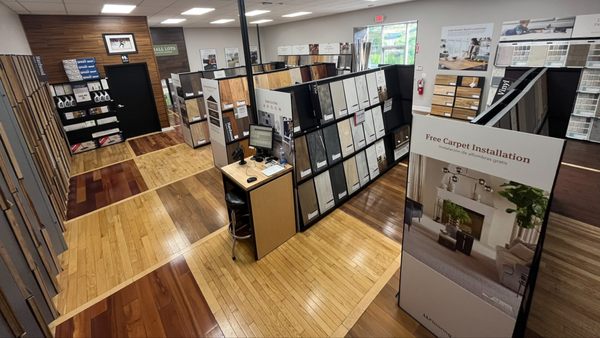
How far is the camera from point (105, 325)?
7.49 feet

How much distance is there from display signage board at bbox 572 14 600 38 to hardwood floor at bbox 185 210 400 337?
16.9 feet

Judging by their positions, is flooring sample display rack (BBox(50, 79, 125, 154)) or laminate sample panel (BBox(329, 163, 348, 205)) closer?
laminate sample panel (BBox(329, 163, 348, 205))

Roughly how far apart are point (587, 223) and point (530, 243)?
2.87 meters

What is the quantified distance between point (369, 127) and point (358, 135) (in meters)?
0.31

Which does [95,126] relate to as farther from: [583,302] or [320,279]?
[583,302]

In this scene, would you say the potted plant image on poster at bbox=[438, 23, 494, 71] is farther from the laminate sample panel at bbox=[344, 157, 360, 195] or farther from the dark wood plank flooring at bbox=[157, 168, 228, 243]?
the dark wood plank flooring at bbox=[157, 168, 228, 243]

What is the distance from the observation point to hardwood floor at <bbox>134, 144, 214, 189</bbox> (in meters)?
4.83

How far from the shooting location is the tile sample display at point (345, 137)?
359cm

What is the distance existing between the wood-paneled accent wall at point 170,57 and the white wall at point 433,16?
15.0ft

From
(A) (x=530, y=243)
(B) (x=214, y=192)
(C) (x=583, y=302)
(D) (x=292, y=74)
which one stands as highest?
(D) (x=292, y=74)

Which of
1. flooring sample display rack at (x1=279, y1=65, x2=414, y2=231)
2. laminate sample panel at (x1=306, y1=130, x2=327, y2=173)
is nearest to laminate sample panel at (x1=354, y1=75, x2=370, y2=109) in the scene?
flooring sample display rack at (x1=279, y1=65, x2=414, y2=231)

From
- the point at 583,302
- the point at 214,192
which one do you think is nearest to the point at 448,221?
the point at 583,302

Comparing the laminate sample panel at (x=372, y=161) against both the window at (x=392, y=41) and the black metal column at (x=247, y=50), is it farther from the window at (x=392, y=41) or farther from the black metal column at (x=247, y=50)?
the window at (x=392, y=41)

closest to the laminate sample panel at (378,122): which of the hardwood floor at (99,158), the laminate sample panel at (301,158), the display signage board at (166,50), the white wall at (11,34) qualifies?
the laminate sample panel at (301,158)
